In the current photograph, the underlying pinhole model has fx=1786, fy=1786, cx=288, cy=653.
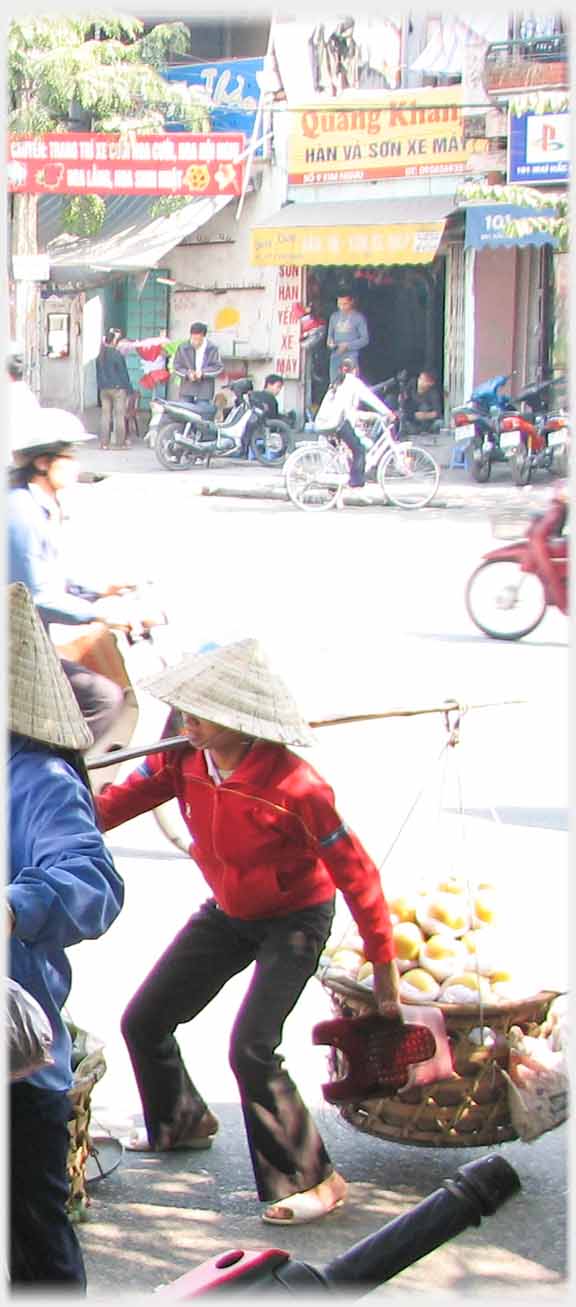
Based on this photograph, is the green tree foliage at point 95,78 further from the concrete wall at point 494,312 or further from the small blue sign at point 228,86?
the concrete wall at point 494,312

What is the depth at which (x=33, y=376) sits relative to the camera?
5.35m

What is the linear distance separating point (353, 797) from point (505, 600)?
189 centimetres

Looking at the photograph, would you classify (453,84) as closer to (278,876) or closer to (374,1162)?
(278,876)

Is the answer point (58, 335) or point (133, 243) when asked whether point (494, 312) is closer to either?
point (133, 243)

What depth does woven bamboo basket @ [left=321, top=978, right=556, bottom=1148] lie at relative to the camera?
11.1 ft

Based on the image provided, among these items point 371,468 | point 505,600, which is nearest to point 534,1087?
point 371,468

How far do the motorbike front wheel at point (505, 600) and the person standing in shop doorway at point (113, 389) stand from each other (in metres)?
2.48

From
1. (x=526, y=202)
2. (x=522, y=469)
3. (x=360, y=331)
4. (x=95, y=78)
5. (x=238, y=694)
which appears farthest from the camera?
(x=522, y=469)

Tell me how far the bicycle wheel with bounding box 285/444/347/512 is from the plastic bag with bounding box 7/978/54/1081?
3.91 m

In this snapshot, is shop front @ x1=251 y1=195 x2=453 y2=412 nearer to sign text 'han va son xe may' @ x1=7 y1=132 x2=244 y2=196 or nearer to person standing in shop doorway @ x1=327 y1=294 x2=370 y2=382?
person standing in shop doorway @ x1=327 y1=294 x2=370 y2=382

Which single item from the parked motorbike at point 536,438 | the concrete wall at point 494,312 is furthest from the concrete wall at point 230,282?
the parked motorbike at point 536,438

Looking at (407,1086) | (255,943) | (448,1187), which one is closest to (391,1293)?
(407,1086)

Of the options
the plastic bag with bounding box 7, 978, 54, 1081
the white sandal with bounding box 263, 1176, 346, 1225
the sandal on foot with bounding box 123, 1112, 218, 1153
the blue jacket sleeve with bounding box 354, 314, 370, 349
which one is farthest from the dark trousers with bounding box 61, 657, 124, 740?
the plastic bag with bounding box 7, 978, 54, 1081

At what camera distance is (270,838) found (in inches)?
130
